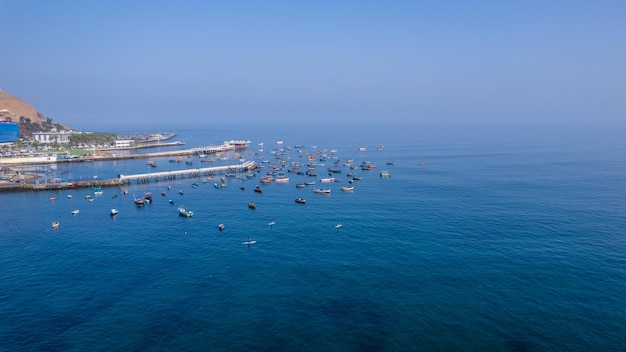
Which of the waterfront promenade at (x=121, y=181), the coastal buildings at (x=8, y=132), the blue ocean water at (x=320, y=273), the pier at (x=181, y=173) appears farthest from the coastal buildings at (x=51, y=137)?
the blue ocean water at (x=320, y=273)

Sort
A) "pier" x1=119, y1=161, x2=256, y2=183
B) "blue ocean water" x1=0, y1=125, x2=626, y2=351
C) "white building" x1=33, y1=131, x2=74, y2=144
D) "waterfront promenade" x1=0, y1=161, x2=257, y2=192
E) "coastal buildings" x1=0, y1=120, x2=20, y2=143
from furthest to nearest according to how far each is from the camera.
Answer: "white building" x1=33, y1=131, x2=74, y2=144, "coastal buildings" x1=0, y1=120, x2=20, y2=143, "pier" x1=119, y1=161, x2=256, y2=183, "waterfront promenade" x1=0, y1=161, x2=257, y2=192, "blue ocean water" x1=0, y1=125, x2=626, y2=351

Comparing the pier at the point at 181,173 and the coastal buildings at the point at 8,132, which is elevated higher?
the coastal buildings at the point at 8,132

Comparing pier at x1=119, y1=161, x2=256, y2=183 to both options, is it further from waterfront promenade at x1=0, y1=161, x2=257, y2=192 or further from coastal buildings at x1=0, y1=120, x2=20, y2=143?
coastal buildings at x1=0, y1=120, x2=20, y2=143

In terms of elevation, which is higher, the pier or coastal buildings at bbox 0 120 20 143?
coastal buildings at bbox 0 120 20 143

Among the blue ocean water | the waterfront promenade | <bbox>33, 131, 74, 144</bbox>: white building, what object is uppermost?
<bbox>33, 131, 74, 144</bbox>: white building

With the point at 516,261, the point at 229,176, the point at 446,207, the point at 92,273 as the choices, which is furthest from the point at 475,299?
the point at 229,176

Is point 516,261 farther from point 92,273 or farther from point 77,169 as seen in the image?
point 77,169

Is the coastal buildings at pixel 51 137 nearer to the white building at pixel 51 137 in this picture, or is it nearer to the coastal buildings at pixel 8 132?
the white building at pixel 51 137

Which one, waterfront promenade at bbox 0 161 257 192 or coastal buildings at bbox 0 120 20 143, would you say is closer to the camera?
waterfront promenade at bbox 0 161 257 192

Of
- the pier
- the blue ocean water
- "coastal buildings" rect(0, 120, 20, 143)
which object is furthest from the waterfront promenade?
"coastal buildings" rect(0, 120, 20, 143)
